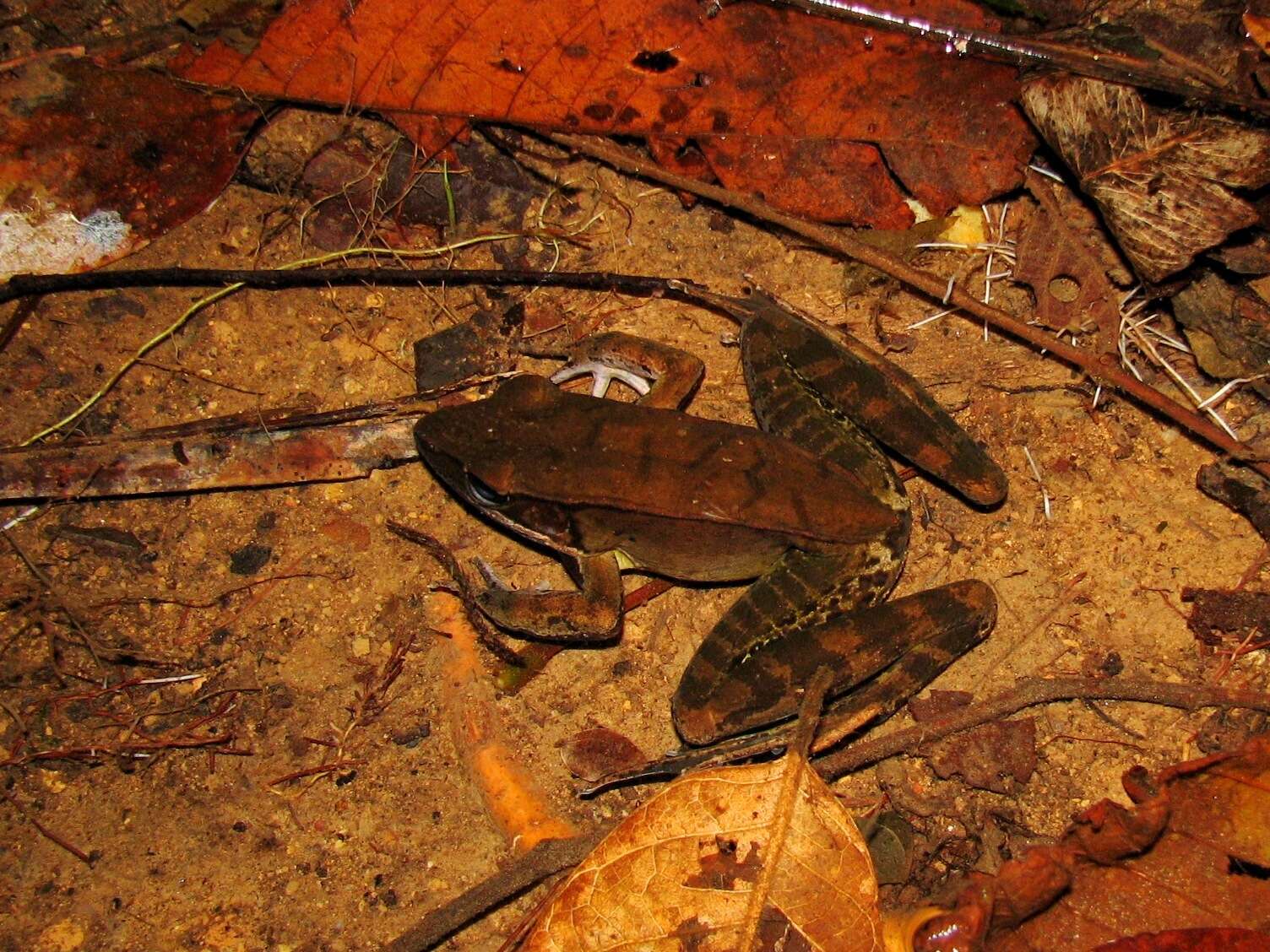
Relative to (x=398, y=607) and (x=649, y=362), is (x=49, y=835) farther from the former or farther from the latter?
(x=649, y=362)

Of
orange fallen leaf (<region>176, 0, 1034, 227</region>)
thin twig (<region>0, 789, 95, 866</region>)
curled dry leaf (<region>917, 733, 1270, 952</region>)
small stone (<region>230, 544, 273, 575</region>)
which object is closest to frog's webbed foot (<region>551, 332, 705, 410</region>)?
orange fallen leaf (<region>176, 0, 1034, 227</region>)

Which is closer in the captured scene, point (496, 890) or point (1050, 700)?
point (496, 890)

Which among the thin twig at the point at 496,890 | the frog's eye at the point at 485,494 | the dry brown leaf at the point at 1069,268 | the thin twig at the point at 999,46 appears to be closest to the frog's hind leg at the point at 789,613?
the thin twig at the point at 496,890

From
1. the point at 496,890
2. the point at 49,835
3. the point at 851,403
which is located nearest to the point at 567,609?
the point at 496,890

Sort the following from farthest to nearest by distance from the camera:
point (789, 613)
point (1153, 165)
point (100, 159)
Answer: point (100, 159), point (1153, 165), point (789, 613)

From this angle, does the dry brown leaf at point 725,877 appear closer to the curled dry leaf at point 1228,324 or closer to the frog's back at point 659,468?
the frog's back at point 659,468

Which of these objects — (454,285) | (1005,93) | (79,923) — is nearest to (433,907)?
(79,923)

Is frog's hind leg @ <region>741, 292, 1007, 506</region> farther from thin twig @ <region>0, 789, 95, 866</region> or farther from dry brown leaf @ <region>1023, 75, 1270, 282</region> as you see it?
thin twig @ <region>0, 789, 95, 866</region>
